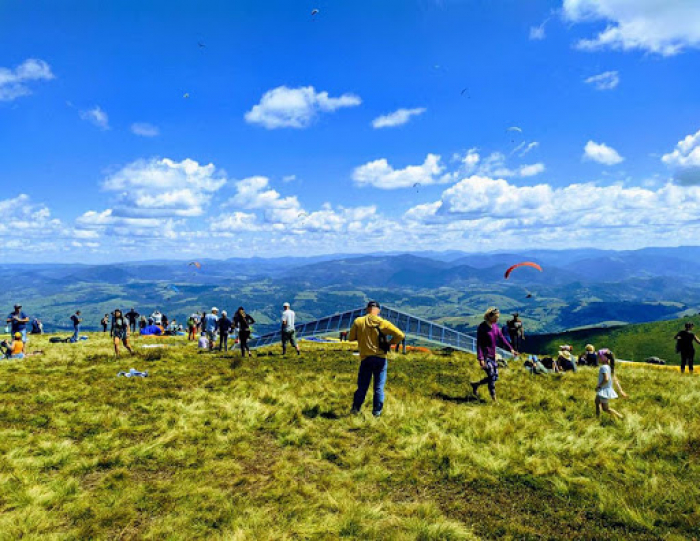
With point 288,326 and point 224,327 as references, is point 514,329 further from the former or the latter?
point 224,327

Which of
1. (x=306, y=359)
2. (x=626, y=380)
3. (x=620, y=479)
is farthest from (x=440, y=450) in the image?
(x=306, y=359)

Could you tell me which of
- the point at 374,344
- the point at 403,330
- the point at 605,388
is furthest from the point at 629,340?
the point at 374,344

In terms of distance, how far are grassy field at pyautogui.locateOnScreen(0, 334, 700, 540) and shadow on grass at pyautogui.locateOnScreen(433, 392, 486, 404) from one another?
0.10 meters

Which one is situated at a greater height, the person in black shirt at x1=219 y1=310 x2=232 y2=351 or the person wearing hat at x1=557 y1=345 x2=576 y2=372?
the person in black shirt at x1=219 y1=310 x2=232 y2=351

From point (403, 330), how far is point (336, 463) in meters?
20.8

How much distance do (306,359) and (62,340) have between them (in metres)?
20.9

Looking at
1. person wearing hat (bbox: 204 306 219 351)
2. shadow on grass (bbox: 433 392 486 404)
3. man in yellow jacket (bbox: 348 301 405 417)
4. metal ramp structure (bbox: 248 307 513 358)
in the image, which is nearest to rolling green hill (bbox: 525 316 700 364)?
metal ramp structure (bbox: 248 307 513 358)

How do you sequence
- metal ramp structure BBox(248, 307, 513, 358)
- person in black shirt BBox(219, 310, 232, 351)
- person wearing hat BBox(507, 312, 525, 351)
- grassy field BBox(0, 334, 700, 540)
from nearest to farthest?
grassy field BBox(0, 334, 700, 540), person in black shirt BBox(219, 310, 232, 351), person wearing hat BBox(507, 312, 525, 351), metal ramp structure BBox(248, 307, 513, 358)

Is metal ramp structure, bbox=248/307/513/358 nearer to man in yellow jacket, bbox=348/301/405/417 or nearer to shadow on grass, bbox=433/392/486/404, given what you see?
shadow on grass, bbox=433/392/486/404

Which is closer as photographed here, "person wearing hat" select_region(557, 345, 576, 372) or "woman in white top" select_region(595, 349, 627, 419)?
"woman in white top" select_region(595, 349, 627, 419)

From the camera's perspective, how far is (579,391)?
1309 cm

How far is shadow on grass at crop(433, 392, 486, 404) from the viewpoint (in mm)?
12297

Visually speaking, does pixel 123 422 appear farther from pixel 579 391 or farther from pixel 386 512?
pixel 579 391

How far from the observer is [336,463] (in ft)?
26.3
